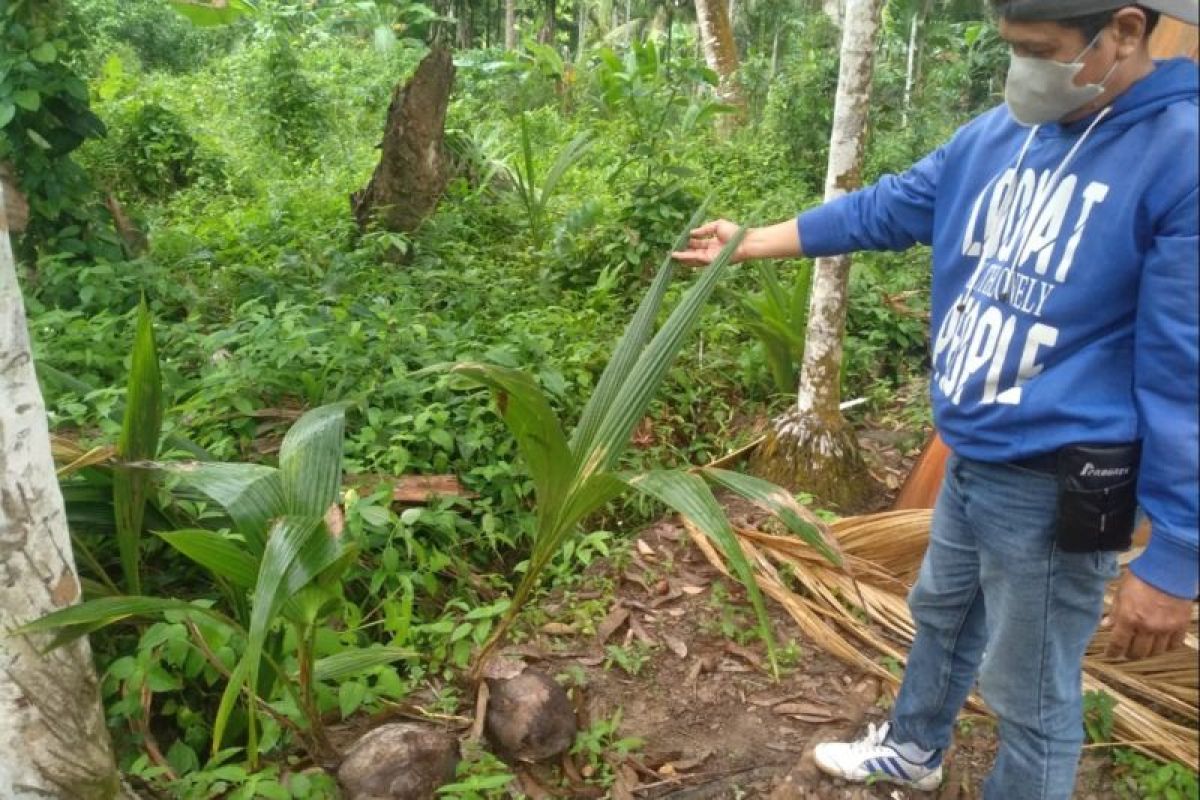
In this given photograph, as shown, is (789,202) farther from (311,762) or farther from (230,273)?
(311,762)

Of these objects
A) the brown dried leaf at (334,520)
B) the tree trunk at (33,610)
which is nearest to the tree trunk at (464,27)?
the brown dried leaf at (334,520)

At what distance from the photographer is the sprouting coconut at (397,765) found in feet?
6.24

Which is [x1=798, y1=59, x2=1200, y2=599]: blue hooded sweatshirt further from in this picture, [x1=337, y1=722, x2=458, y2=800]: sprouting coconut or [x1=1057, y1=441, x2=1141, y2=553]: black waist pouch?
[x1=337, y1=722, x2=458, y2=800]: sprouting coconut

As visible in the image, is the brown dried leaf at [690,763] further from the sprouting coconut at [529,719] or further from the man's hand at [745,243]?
the man's hand at [745,243]

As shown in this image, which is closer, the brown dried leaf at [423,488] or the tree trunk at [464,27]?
the brown dried leaf at [423,488]

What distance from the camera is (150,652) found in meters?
2.02

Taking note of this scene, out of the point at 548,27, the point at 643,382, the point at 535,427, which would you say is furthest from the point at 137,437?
the point at 548,27

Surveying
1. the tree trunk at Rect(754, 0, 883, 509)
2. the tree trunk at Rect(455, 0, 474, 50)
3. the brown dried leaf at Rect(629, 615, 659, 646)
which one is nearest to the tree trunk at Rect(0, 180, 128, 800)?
the brown dried leaf at Rect(629, 615, 659, 646)

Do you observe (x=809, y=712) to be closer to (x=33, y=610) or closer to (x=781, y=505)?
(x=781, y=505)

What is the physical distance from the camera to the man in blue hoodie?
1.20 m

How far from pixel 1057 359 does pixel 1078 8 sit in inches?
19.0

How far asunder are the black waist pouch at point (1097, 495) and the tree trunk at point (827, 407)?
187 cm

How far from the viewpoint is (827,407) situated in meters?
3.37

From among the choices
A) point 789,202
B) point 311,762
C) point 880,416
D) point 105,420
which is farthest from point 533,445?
point 789,202
